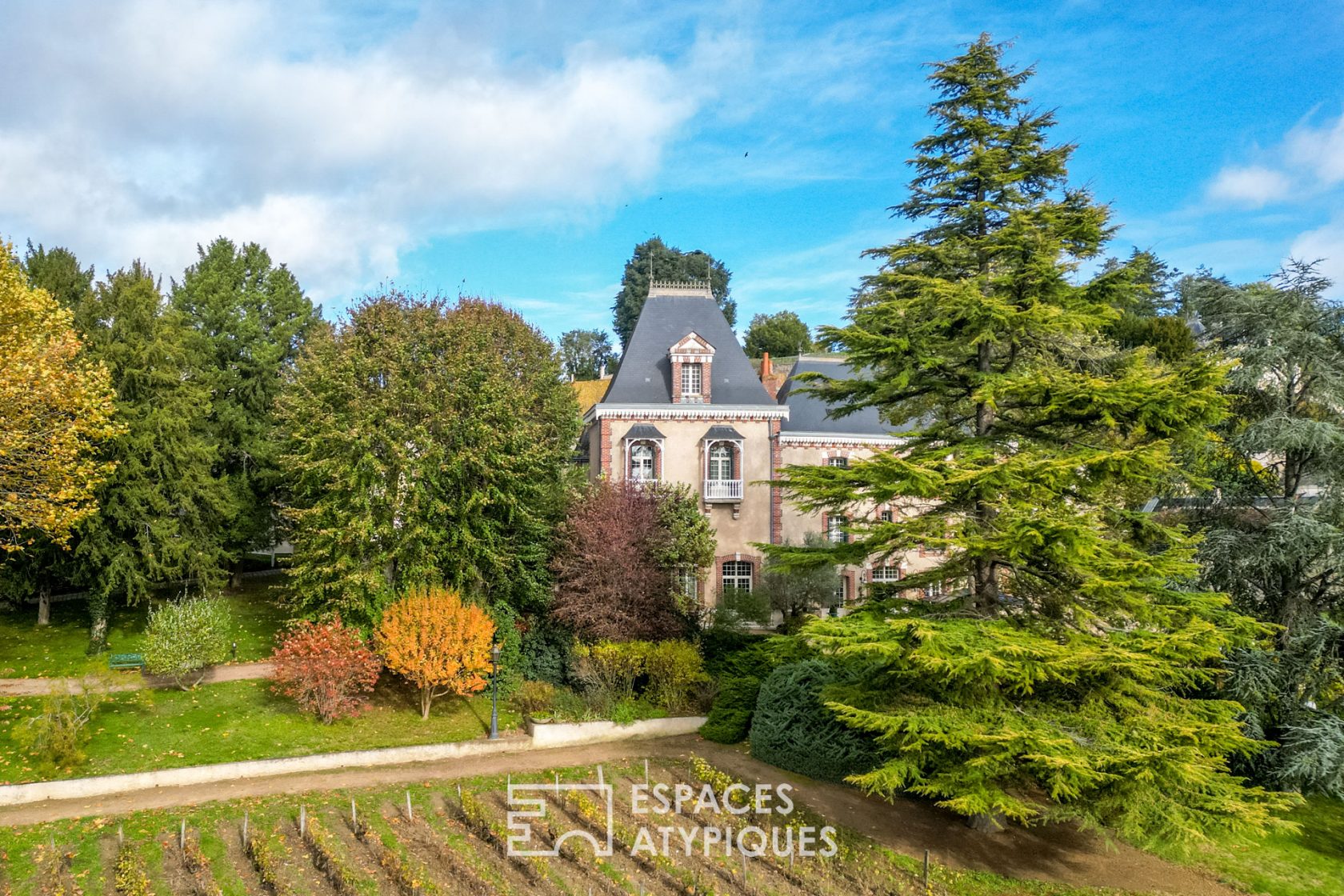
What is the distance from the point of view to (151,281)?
26188 mm

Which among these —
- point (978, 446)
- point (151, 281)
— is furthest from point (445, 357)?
point (978, 446)

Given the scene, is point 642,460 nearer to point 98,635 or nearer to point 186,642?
point 186,642

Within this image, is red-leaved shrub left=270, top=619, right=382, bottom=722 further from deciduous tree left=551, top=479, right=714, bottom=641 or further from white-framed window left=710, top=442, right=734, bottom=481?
white-framed window left=710, top=442, right=734, bottom=481

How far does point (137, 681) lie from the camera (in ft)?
70.7

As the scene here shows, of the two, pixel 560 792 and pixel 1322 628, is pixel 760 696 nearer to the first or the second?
pixel 560 792

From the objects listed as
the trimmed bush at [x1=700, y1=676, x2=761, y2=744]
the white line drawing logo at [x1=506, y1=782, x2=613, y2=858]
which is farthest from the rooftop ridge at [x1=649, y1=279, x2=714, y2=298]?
the white line drawing logo at [x1=506, y1=782, x2=613, y2=858]

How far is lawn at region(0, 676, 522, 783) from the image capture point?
17359 mm

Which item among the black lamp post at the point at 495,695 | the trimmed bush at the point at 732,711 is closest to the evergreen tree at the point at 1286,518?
the trimmed bush at the point at 732,711

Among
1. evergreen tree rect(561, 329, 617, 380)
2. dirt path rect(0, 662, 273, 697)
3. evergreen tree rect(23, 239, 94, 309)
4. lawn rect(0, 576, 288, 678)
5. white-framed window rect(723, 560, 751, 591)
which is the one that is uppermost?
evergreen tree rect(561, 329, 617, 380)

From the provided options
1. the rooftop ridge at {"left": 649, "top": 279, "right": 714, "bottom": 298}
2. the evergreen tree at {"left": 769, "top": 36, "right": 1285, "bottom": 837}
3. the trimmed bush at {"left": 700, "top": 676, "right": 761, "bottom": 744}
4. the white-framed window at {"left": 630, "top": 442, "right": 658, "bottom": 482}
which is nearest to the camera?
the evergreen tree at {"left": 769, "top": 36, "right": 1285, "bottom": 837}

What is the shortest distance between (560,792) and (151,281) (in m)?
22.1

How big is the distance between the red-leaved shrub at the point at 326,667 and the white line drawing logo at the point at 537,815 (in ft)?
18.8

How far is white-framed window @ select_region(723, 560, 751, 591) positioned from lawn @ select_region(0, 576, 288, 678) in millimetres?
15269

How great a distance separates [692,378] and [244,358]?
61.2 ft
